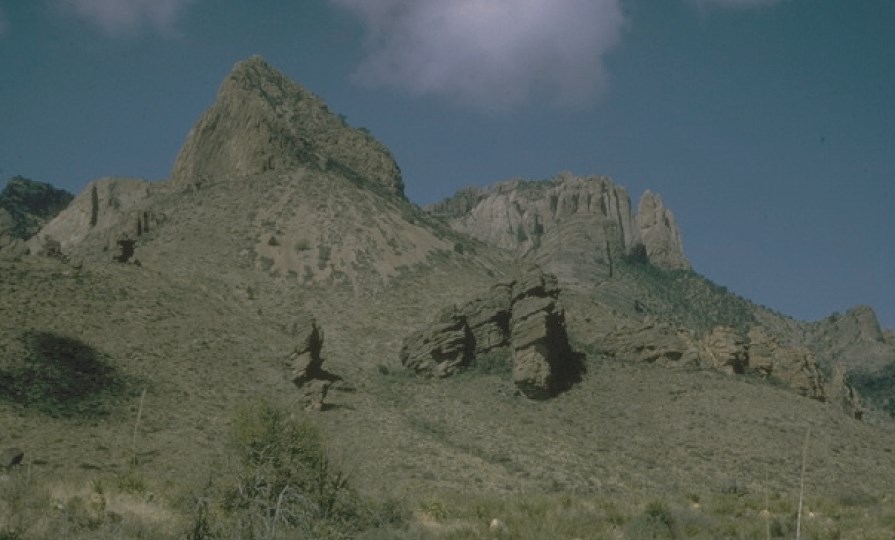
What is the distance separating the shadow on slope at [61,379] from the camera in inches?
1483

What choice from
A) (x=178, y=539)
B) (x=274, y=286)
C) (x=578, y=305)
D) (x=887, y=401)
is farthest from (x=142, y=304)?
(x=887, y=401)

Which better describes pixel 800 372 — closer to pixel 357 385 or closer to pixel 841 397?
pixel 841 397

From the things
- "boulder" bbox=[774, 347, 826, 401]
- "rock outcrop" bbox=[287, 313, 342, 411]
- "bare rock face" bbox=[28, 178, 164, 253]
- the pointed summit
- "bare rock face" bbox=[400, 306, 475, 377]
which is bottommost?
"rock outcrop" bbox=[287, 313, 342, 411]

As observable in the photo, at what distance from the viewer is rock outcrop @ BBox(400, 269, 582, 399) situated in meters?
50.3

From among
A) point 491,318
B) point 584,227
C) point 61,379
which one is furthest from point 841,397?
point 584,227

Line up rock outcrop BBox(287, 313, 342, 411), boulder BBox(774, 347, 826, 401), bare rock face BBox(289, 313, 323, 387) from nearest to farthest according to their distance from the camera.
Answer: rock outcrop BBox(287, 313, 342, 411) → bare rock face BBox(289, 313, 323, 387) → boulder BBox(774, 347, 826, 401)

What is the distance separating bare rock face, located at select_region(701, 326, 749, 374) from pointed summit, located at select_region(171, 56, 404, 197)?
44.1 meters

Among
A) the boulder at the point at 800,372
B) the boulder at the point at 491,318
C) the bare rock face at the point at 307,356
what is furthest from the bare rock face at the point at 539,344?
the boulder at the point at 800,372

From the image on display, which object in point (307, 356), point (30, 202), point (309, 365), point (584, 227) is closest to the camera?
point (309, 365)

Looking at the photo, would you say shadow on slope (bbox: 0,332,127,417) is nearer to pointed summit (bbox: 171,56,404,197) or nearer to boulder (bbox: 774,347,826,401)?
pointed summit (bbox: 171,56,404,197)

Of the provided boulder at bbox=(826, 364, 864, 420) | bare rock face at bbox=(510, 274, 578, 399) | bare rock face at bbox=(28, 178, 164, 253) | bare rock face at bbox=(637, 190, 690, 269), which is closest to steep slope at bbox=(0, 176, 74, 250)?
bare rock face at bbox=(28, 178, 164, 253)

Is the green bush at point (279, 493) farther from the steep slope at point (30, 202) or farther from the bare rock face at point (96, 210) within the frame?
the steep slope at point (30, 202)

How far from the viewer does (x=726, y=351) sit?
56250 millimetres

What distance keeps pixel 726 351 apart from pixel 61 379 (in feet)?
138
